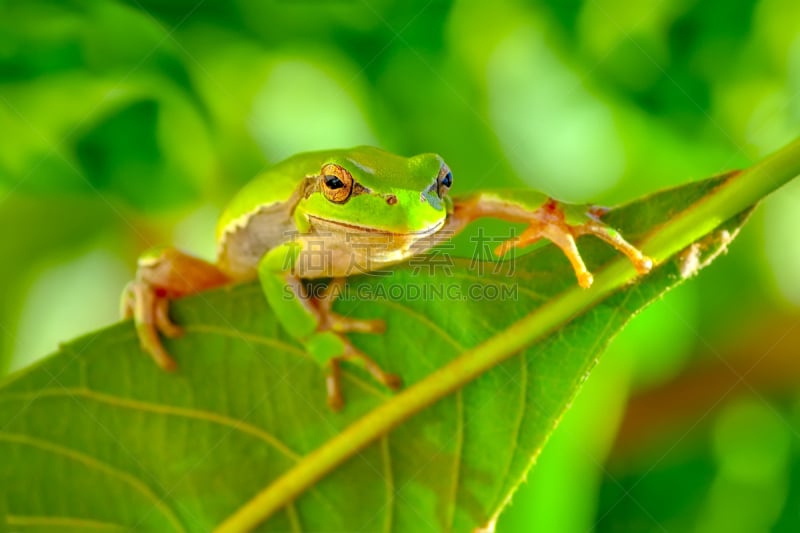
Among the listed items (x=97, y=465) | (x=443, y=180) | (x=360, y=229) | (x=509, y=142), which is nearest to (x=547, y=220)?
(x=443, y=180)

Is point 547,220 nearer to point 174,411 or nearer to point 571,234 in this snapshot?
point 571,234

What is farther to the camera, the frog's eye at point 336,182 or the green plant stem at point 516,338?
the frog's eye at point 336,182

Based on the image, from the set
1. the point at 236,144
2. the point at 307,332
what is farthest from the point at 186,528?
the point at 236,144

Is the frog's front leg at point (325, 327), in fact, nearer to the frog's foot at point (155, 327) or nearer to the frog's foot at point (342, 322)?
the frog's foot at point (342, 322)

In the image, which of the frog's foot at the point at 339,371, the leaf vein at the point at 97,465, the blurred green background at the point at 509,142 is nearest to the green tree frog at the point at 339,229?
the frog's foot at the point at 339,371

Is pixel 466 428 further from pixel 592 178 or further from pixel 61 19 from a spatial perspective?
pixel 61 19

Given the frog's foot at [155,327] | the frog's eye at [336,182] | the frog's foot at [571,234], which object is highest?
the frog's eye at [336,182]

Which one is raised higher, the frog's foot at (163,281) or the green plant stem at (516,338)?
the frog's foot at (163,281)
